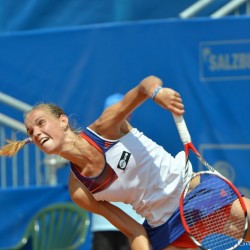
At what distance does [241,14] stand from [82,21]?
4.37 ft

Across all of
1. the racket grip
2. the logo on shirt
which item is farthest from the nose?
the racket grip

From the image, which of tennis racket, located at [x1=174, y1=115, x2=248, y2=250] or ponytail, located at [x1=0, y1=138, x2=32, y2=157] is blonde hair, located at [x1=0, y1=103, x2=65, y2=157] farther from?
tennis racket, located at [x1=174, y1=115, x2=248, y2=250]

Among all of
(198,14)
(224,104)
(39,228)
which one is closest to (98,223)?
(39,228)

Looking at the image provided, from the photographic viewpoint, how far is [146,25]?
23.0ft

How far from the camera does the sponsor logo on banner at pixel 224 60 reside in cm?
674

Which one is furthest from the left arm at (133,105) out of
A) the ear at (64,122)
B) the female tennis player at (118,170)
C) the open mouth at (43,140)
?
the open mouth at (43,140)

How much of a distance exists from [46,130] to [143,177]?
21.3 inches

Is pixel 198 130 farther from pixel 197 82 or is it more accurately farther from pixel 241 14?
pixel 241 14

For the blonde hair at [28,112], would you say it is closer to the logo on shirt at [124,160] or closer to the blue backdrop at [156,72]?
the logo on shirt at [124,160]

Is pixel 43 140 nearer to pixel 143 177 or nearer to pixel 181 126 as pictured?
pixel 143 177

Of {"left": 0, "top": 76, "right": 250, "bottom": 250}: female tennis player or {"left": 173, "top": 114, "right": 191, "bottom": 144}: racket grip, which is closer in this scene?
{"left": 173, "top": 114, "right": 191, "bottom": 144}: racket grip

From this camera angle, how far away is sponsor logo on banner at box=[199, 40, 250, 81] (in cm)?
674

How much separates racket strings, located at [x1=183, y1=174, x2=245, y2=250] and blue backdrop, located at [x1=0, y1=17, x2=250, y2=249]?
1936mm

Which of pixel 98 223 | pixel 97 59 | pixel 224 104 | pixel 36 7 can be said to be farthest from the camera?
pixel 36 7
